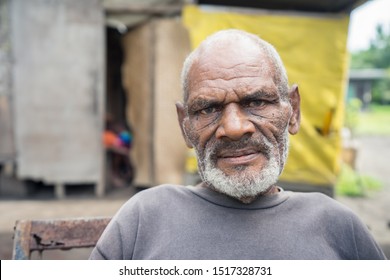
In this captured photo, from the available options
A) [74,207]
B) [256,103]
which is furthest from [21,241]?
[74,207]

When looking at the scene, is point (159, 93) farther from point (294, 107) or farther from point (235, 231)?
point (235, 231)

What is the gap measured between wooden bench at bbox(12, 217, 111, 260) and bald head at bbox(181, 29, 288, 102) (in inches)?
27.7

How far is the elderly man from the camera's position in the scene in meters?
1.39

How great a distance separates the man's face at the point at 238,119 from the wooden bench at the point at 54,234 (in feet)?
1.76

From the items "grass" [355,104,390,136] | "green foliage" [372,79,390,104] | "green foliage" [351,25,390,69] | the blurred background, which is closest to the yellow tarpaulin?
the blurred background

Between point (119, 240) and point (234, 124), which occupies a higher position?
point (234, 124)

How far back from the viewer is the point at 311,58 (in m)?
4.85

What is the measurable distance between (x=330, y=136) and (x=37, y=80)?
3.83 metres

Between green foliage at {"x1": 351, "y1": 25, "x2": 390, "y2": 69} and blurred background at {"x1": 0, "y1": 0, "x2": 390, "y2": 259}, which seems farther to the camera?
green foliage at {"x1": 351, "y1": 25, "x2": 390, "y2": 69}

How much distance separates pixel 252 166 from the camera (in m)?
1.45

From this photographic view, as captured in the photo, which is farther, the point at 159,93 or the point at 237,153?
the point at 159,93

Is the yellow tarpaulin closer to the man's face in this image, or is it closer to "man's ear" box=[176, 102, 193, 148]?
"man's ear" box=[176, 102, 193, 148]

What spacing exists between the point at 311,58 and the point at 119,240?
4.04m
